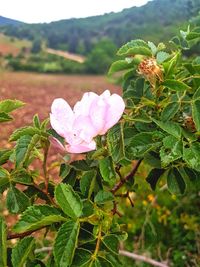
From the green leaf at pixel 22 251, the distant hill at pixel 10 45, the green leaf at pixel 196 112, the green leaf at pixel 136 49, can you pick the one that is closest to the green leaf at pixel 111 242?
the green leaf at pixel 22 251

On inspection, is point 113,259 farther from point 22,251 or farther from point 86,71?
point 86,71

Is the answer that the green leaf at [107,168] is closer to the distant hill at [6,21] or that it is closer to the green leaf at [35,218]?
the green leaf at [35,218]

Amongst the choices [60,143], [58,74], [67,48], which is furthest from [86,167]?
[67,48]

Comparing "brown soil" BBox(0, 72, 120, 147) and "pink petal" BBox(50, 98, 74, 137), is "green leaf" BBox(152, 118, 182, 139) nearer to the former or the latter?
"pink petal" BBox(50, 98, 74, 137)

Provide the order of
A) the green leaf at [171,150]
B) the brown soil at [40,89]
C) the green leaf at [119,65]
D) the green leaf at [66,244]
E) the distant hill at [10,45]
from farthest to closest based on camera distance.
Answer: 1. the distant hill at [10,45]
2. the brown soil at [40,89]
3. the green leaf at [119,65]
4. the green leaf at [171,150]
5. the green leaf at [66,244]

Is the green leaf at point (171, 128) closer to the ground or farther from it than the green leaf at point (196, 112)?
closer to the ground

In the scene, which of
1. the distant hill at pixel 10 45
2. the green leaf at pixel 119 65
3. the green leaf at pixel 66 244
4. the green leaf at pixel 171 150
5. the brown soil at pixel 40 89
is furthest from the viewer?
the distant hill at pixel 10 45

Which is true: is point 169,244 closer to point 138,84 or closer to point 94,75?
point 138,84

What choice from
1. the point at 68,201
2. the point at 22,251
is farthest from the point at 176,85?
the point at 22,251
